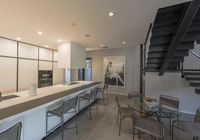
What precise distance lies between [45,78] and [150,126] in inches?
216

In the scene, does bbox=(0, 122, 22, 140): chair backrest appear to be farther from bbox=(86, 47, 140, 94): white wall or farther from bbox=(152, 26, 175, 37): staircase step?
bbox=(86, 47, 140, 94): white wall

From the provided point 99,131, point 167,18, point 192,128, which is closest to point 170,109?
point 192,128

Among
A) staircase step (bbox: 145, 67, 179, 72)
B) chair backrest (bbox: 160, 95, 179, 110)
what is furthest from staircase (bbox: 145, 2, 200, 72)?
chair backrest (bbox: 160, 95, 179, 110)

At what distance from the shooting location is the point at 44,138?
2.19 metres

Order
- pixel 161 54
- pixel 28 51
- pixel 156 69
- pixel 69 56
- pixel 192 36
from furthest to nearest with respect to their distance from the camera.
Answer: pixel 28 51 < pixel 69 56 < pixel 156 69 < pixel 161 54 < pixel 192 36

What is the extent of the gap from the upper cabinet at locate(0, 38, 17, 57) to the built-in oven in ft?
4.85

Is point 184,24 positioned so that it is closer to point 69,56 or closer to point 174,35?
point 174,35

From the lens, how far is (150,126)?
159 cm

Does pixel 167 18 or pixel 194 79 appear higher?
pixel 167 18

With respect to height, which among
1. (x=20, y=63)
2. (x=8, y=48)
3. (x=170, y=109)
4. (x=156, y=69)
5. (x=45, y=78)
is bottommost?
(x=170, y=109)

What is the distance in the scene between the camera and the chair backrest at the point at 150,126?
150 centimetres

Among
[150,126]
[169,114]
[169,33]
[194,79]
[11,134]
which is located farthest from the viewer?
[194,79]

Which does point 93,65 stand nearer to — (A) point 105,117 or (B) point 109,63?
(B) point 109,63

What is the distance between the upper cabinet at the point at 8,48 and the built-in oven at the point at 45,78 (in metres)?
1.48
